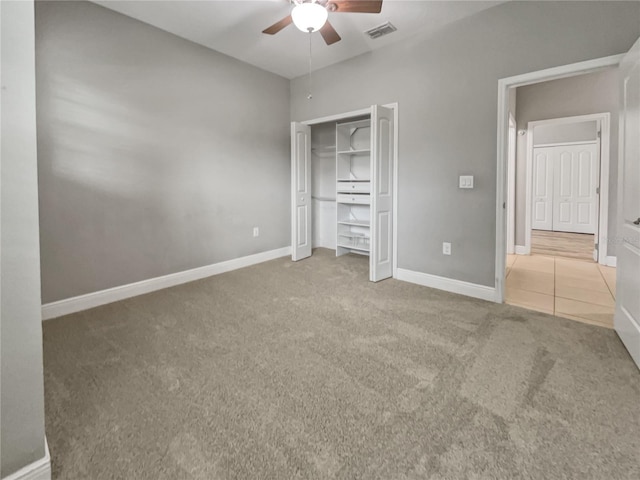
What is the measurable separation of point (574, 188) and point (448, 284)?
597 centimetres

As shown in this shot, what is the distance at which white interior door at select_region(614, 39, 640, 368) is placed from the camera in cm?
192

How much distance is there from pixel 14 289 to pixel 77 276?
2.18 m

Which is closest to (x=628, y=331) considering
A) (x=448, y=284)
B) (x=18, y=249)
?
(x=448, y=284)

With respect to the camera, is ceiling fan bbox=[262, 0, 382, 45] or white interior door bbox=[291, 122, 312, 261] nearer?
ceiling fan bbox=[262, 0, 382, 45]

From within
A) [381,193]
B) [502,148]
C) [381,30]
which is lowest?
[381,193]

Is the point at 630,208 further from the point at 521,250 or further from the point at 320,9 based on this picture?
the point at 521,250

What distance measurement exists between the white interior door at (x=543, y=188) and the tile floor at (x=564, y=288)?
3380 millimetres

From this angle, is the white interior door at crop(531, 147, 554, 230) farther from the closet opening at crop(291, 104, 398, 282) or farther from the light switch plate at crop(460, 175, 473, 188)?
the light switch plate at crop(460, 175, 473, 188)

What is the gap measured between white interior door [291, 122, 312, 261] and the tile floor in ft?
8.65

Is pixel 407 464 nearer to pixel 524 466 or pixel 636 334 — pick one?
pixel 524 466

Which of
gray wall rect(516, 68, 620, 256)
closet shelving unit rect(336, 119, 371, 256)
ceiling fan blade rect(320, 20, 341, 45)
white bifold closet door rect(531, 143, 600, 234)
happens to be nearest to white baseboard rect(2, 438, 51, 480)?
ceiling fan blade rect(320, 20, 341, 45)

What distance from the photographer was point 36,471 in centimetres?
110

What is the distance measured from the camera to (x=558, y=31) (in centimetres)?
258

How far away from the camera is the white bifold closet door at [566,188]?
22.9 ft
